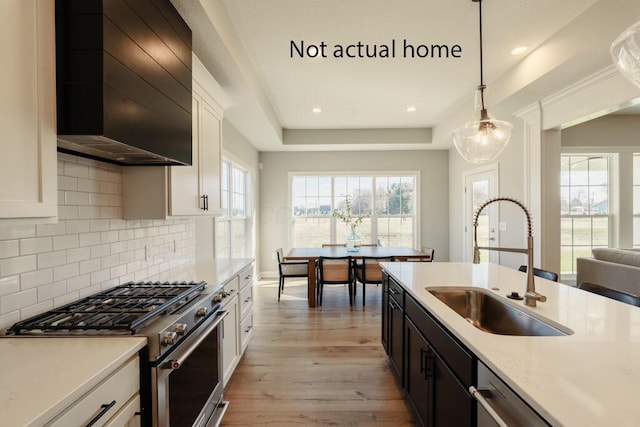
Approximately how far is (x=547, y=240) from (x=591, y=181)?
2348mm

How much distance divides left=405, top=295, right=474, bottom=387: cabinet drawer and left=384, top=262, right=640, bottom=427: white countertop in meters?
0.06

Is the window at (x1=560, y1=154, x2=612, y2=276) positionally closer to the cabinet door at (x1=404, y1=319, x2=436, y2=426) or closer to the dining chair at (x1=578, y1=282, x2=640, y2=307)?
the dining chair at (x1=578, y1=282, x2=640, y2=307)

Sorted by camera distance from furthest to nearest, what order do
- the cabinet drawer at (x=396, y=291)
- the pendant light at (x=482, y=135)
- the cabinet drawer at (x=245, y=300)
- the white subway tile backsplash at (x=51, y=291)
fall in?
the cabinet drawer at (x=245, y=300)
the pendant light at (x=482, y=135)
the cabinet drawer at (x=396, y=291)
the white subway tile backsplash at (x=51, y=291)

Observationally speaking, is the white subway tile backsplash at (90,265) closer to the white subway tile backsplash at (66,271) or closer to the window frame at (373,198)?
the white subway tile backsplash at (66,271)

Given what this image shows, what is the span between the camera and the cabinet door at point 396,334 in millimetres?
2148

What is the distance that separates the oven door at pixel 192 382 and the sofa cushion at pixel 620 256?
4.08 meters

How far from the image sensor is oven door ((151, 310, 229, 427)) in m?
1.21

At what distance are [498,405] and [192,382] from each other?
1.32 meters

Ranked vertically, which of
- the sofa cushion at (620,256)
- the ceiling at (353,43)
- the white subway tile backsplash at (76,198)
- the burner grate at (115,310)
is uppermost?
the ceiling at (353,43)

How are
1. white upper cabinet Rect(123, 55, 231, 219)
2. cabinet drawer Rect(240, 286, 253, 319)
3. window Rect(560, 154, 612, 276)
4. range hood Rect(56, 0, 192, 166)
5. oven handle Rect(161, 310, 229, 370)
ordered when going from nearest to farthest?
1. range hood Rect(56, 0, 192, 166)
2. oven handle Rect(161, 310, 229, 370)
3. white upper cabinet Rect(123, 55, 231, 219)
4. cabinet drawer Rect(240, 286, 253, 319)
5. window Rect(560, 154, 612, 276)

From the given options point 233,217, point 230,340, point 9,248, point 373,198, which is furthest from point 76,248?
point 373,198

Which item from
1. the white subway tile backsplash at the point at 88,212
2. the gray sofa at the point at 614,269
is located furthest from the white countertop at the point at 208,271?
the gray sofa at the point at 614,269

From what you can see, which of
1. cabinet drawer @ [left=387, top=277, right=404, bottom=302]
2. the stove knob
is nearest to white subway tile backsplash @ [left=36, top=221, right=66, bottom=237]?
the stove knob

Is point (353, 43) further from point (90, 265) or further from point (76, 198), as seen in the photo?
point (90, 265)
